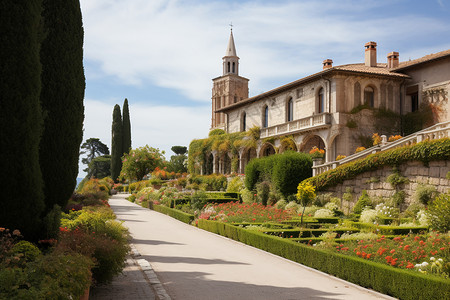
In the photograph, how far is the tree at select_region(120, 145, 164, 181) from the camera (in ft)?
159

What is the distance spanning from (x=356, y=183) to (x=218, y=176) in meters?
18.9

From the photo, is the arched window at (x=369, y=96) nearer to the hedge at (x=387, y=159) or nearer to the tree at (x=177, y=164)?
the hedge at (x=387, y=159)

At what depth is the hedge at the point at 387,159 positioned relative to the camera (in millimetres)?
14945

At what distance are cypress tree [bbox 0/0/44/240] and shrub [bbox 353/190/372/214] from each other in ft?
46.4

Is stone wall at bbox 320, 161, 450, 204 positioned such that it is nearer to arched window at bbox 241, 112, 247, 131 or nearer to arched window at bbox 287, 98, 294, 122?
arched window at bbox 287, 98, 294, 122

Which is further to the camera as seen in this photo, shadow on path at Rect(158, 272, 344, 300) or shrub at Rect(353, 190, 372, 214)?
shrub at Rect(353, 190, 372, 214)

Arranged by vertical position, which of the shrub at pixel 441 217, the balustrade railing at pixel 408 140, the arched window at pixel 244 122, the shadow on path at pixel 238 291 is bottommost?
the shadow on path at pixel 238 291

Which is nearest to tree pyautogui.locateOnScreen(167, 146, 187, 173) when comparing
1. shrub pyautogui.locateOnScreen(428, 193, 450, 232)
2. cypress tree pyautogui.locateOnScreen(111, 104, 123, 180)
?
cypress tree pyautogui.locateOnScreen(111, 104, 123, 180)

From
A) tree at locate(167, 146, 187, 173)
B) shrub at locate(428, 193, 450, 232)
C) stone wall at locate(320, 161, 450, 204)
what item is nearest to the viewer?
shrub at locate(428, 193, 450, 232)

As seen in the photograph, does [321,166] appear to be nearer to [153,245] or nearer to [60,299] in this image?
[153,245]

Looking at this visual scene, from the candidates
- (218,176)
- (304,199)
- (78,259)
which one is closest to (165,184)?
(218,176)

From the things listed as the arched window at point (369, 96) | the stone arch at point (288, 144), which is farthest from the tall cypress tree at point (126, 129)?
the arched window at point (369, 96)

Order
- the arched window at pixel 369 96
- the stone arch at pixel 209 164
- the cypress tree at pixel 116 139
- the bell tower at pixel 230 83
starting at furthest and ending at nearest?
the bell tower at pixel 230 83, the cypress tree at pixel 116 139, the stone arch at pixel 209 164, the arched window at pixel 369 96

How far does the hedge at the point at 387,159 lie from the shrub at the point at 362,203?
1156 mm
